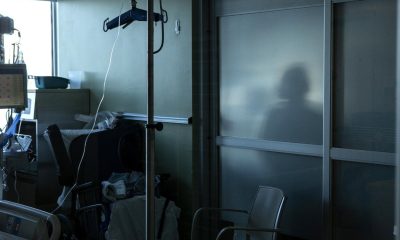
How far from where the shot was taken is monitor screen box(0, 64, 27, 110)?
2625 millimetres

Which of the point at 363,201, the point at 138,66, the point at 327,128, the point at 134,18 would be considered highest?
the point at 134,18

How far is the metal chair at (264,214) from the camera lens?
8.73 feet

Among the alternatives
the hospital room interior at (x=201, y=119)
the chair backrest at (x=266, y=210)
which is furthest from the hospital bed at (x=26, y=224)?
the chair backrest at (x=266, y=210)

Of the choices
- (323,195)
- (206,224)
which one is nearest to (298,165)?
(323,195)

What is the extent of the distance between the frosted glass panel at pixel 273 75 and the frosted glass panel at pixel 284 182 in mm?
125

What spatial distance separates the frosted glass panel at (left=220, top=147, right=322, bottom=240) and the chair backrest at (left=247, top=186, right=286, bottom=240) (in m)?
0.16

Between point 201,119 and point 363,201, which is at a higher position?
point 201,119

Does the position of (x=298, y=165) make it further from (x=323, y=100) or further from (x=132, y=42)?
(x=132, y=42)

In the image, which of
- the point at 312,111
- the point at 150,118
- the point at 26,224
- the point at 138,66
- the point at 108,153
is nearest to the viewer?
the point at 26,224

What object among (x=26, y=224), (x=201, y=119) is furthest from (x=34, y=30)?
(x=26, y=224)

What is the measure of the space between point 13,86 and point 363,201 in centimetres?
188

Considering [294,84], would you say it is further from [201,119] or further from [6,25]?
[6,25]

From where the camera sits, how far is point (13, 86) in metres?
2.68

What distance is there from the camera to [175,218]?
3459 millimetres
